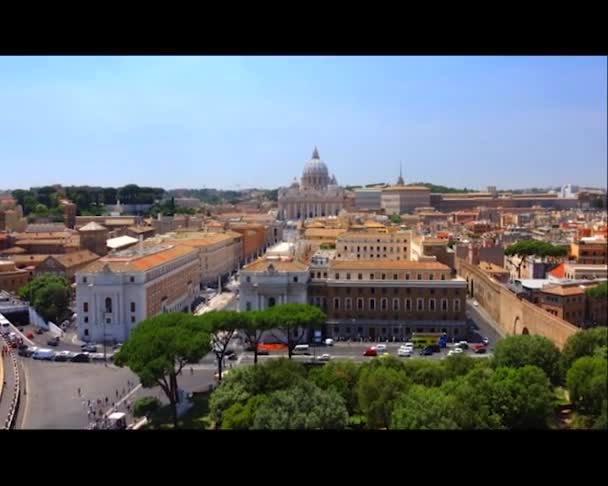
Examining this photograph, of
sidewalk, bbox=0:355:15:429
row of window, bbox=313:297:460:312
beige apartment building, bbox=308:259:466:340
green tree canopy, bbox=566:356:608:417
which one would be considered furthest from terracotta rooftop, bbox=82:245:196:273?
green tree canopy, bbox=566:356:608:417

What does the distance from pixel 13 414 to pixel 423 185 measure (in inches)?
1233

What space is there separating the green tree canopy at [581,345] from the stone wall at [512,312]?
1.14 metres

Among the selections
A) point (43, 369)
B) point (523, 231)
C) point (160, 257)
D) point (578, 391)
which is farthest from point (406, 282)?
point (523, 231)

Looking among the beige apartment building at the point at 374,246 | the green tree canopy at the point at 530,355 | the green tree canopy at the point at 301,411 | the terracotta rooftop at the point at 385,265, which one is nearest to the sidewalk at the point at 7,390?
the green tree canopy at the point at 301,411

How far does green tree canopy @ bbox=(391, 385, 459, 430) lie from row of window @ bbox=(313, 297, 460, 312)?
18.6 ft

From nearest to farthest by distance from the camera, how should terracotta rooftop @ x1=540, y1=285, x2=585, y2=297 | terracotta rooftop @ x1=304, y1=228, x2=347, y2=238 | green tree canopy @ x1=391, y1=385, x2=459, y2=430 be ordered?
green tree canopy @ x1=391, y1=385, x2=459, y2=430 → terracotta rooftop @ x1=540, y1=285, x2=585, y2=297 → terracotta rooftop @ x1=304, y1=228, x2=347, y2=238

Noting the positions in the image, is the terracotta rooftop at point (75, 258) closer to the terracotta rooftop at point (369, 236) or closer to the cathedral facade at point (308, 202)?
the terracotta rooftop at point (369, 236)

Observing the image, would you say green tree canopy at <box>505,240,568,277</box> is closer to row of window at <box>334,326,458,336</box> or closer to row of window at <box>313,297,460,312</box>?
row of window at <box>313,297,460,312</box>

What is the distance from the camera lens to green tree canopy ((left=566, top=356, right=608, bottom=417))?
196 inches
